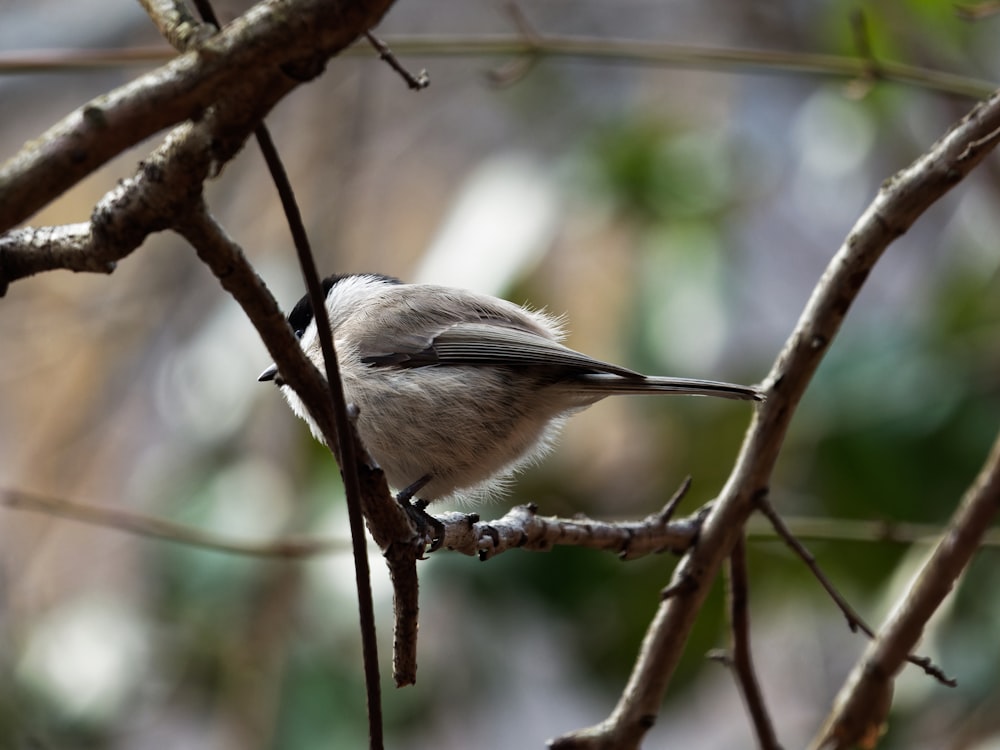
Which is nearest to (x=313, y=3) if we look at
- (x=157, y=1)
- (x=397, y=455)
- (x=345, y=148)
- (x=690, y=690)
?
(x=157, y=1)

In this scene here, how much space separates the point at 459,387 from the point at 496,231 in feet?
6.31

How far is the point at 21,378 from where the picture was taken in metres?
4.91

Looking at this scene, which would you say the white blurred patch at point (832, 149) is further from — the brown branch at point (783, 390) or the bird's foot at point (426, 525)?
the bird's foot at point (426, 525)

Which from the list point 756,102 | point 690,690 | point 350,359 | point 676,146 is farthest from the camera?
point 756,102

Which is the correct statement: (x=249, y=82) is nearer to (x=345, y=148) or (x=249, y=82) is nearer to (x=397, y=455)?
(x=397, y=455)

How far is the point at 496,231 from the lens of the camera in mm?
3764

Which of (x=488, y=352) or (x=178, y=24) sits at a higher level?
(x=178, y=24)

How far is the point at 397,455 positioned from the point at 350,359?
0.26m

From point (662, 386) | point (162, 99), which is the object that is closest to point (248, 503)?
point (662, 386)

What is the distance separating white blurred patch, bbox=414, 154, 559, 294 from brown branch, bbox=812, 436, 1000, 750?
191 cm

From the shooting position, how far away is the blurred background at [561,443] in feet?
10.6

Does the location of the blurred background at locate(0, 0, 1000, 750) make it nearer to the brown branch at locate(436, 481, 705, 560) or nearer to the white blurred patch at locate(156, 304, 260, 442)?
the white blurred patch at locate(156, 304, 260, 442)

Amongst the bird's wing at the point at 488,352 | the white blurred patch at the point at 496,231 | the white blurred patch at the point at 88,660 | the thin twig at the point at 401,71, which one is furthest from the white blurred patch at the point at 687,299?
the thin twig at the point at 401,71

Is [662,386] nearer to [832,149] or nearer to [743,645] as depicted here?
[743,645]
